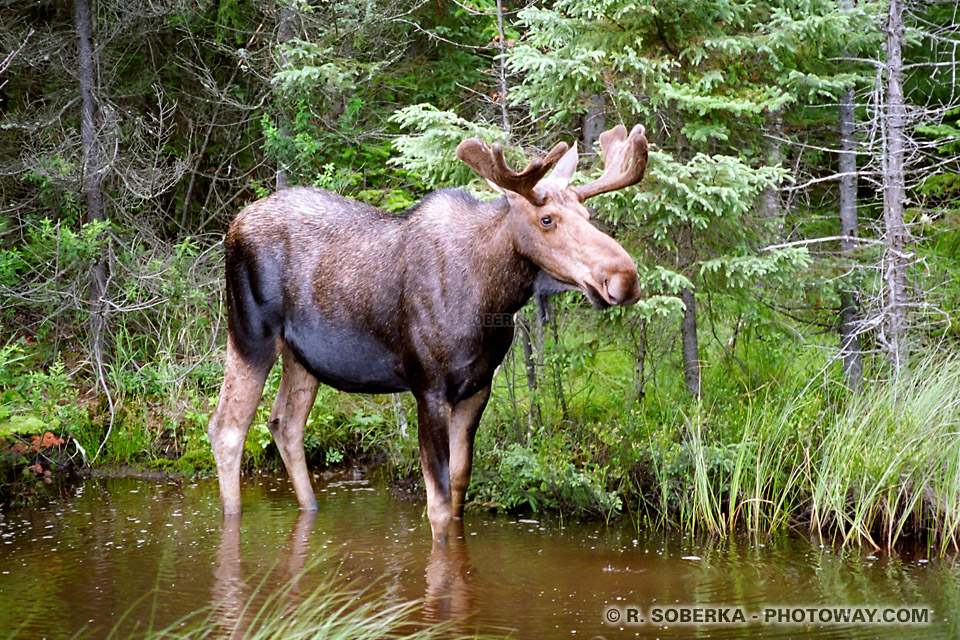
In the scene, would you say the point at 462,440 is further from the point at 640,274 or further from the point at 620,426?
the point at 640,274

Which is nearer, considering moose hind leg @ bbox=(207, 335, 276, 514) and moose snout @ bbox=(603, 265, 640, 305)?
moose snout @ bbox=(603, 265, 640, 305)

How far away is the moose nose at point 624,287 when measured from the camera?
219 inches

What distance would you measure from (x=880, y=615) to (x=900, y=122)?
12.2ft

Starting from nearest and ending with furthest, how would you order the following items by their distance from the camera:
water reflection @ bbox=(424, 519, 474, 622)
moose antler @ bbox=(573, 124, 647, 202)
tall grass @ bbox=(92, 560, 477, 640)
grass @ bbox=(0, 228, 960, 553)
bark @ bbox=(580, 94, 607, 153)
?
tall grass @ bbox=(92, 560, 477, 640)
water reflection @ bbox=(424, 519, 474, 622)
moose antler @ bbox=(573, 124, 647, 202)
grass @ bbox=(0, 228, 960, 553)
bark @ bbox=(580, 94, 607, 153)

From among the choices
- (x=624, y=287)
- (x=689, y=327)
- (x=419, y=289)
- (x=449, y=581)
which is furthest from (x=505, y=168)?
(x=689, y=327)

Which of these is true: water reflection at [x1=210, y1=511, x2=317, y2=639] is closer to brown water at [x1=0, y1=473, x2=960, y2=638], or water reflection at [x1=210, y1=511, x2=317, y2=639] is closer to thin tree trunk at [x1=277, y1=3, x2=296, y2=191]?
brown water at [x1=0, y1=473, x2=960, y2=638]

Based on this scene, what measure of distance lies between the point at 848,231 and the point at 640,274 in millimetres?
1910

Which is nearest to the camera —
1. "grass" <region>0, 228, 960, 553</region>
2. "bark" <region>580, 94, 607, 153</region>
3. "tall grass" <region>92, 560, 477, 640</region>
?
"tall grass" <region>92, 560, 477, 640</region>

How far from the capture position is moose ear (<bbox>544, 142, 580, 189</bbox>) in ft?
21.0

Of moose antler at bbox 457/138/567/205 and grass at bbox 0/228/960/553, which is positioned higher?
moose antler at bbox 457/138/567/205

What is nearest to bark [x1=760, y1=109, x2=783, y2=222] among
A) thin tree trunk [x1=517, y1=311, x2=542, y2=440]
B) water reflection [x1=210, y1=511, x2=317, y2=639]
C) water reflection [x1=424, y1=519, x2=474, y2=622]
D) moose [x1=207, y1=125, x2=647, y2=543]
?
moose [x1=207, y1=125, x2=647, y2=543]

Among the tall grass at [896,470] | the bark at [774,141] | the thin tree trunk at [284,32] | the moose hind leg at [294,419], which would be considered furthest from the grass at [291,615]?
the thin tree trunk at [284,32]

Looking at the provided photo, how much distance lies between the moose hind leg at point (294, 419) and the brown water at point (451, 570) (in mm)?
273

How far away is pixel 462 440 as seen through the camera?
23.4ft
